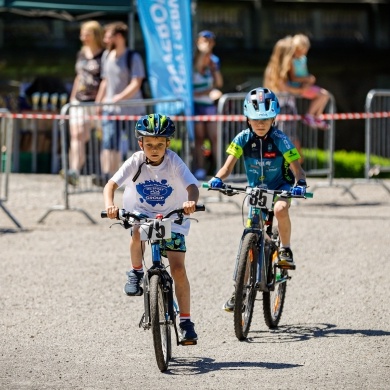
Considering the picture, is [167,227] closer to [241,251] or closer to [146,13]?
[241,251]

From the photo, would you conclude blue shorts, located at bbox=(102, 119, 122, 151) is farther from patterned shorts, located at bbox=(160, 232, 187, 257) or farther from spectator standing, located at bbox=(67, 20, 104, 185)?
patterned shorts, located at bbox=(160, 232, 187, 257)

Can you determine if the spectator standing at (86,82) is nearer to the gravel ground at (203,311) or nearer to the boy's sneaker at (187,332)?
the gravel ground at (203,311)

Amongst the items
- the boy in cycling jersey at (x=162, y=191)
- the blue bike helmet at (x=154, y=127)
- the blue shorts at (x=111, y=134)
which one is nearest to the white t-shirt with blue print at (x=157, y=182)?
the boy in cycling jersey at (x=162, y=191)

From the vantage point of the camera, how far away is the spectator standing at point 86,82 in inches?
619

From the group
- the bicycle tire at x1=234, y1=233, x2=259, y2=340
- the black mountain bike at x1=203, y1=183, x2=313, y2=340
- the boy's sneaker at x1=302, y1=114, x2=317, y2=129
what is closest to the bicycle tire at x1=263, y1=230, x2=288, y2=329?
the black mountain bike at x1=203, y1=183, x2=313, y2=340

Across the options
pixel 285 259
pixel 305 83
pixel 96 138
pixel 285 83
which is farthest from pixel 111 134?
pixel 285 259

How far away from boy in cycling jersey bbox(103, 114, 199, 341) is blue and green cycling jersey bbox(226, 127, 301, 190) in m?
1.05

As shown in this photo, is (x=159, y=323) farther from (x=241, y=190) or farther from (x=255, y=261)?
(x=241, y=190)

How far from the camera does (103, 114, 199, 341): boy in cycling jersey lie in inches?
316

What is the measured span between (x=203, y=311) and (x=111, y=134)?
616 centimetres

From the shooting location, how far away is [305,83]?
1659 centimetres

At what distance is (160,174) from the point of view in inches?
320

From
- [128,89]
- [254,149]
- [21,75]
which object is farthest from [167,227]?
[21,75]

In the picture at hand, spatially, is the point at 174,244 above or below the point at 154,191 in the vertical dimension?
below
